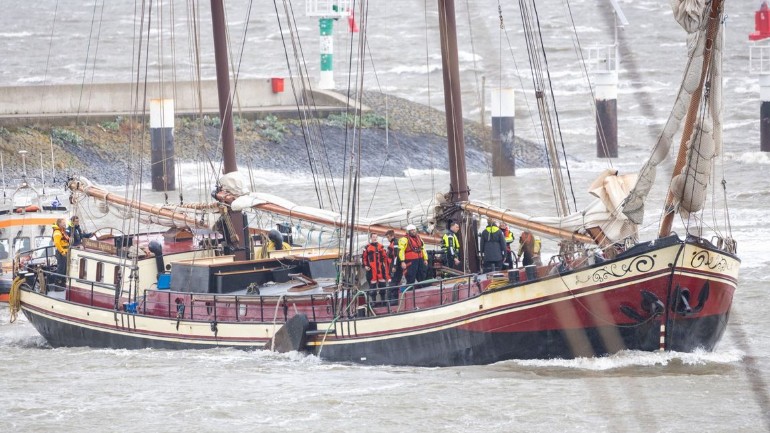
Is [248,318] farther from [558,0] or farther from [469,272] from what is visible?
[558,0]

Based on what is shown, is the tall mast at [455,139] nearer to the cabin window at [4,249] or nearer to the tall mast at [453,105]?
the tall mast at [453,105]

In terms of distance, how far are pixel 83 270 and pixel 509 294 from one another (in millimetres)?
10381

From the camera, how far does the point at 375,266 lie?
94.8 ft

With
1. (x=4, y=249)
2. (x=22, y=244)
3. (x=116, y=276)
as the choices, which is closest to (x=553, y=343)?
(x=116, y=276)

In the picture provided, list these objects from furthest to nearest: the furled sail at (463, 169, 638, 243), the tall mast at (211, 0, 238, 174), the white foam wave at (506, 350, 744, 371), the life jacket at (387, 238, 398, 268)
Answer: the tall mast at (211, 0, 238, 174), the life jacket at (387, 238, 398, 268), the furled sail at (463, 169, 638, 243), the white foam wave at (506, 350, 744, 371)

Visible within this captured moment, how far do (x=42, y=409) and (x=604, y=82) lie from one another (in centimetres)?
4423

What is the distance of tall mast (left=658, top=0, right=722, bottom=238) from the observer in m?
24.9

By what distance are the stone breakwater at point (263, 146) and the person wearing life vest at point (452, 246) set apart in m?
26.2

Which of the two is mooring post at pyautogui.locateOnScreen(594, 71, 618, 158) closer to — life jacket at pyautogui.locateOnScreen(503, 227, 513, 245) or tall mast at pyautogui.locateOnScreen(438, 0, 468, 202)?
tall mast at pyautogui.locateOnScreen(438, 0, 468, 202)

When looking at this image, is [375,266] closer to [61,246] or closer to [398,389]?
[398,389]

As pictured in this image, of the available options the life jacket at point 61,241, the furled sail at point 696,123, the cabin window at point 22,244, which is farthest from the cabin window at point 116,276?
the furled sail at point 696,123

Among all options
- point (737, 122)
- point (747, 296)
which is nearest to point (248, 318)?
point (747, 296)

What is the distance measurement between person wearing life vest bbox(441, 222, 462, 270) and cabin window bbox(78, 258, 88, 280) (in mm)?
7734

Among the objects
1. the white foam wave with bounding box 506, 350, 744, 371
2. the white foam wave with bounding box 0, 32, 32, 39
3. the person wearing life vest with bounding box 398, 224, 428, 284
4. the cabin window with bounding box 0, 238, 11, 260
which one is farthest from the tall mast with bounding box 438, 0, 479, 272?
the white foam wave with bounding box 0, 32, 32, 39
